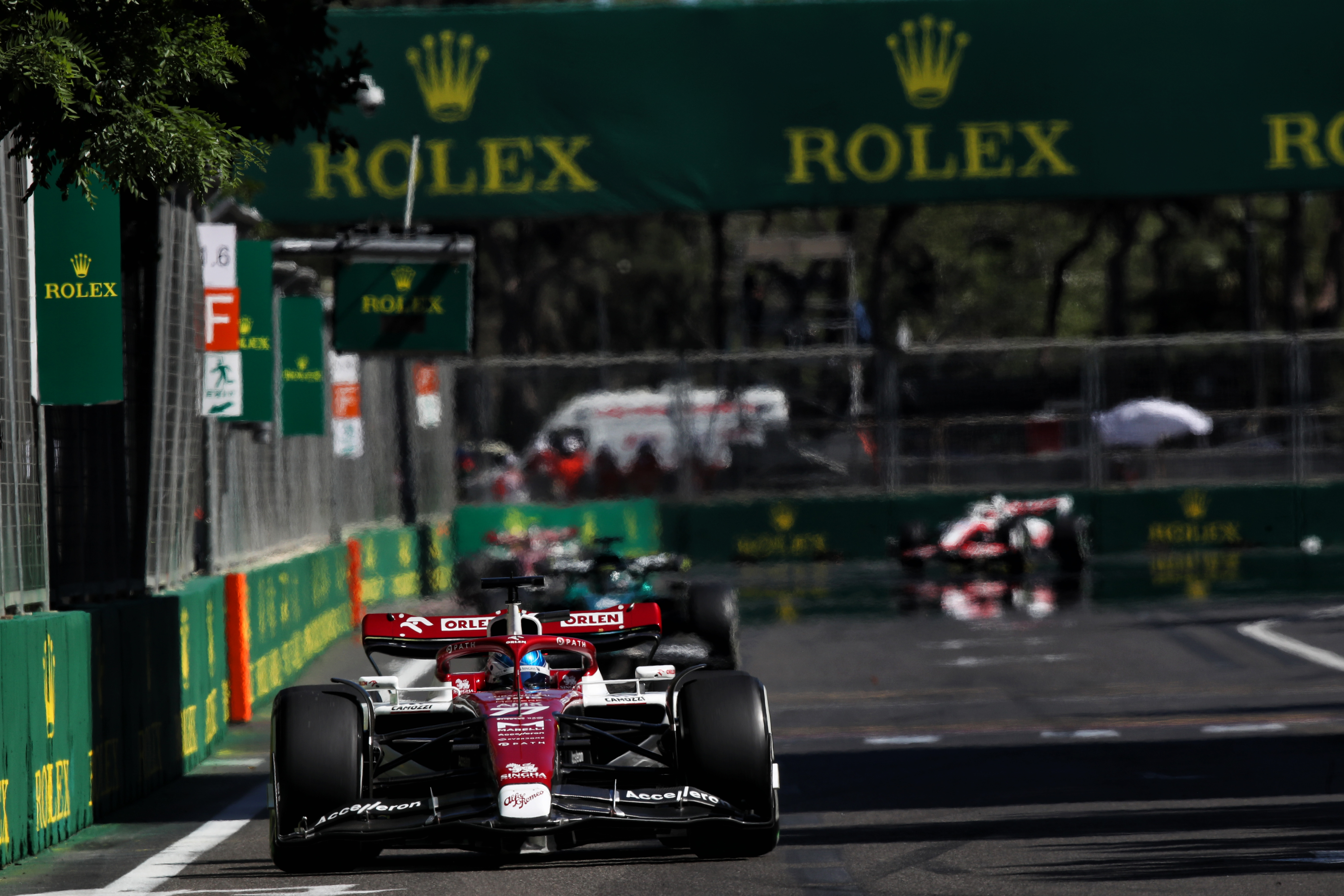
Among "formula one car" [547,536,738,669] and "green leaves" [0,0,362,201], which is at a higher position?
"green leaves" [0,0,362,201]

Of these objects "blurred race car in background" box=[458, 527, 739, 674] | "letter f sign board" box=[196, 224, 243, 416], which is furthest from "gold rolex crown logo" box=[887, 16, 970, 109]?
"letter f sign board" box=[196, 224, 243, 416]

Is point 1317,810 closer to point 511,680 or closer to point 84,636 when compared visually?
point 511,680

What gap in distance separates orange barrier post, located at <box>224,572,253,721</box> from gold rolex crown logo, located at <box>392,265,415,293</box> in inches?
357

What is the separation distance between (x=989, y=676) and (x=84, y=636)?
7790 mm

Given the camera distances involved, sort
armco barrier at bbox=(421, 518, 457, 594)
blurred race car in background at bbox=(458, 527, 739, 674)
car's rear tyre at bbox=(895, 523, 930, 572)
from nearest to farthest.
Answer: blurred race car in background at bbox=(458, 527, 739, 674)
armco barrier at bbox=(421, 518, 457, 594)
car's rear tyre at bbox=(895, 523, 930, 572)

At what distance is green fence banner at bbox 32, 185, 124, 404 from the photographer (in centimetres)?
993

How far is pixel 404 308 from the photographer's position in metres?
22.8

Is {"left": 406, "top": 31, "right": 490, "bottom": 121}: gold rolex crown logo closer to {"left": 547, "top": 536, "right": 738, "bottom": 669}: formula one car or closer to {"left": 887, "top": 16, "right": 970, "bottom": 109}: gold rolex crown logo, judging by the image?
{"left": 887, "top": 16, "right": 970, "bottom": 109}: gold rolex crown logo

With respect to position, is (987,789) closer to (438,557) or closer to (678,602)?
(678,602)

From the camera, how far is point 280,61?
35.0 ft

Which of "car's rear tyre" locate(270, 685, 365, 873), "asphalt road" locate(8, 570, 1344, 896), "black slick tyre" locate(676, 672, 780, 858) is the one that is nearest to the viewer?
"car's rear tyre" locate(270, 685, 365, 873)

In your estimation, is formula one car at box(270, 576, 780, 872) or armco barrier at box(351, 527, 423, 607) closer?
formula one car at box(270, 576, 780, 872)

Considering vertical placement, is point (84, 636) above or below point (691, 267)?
below

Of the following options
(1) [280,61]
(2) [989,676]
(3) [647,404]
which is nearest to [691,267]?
(3) [647,404]
